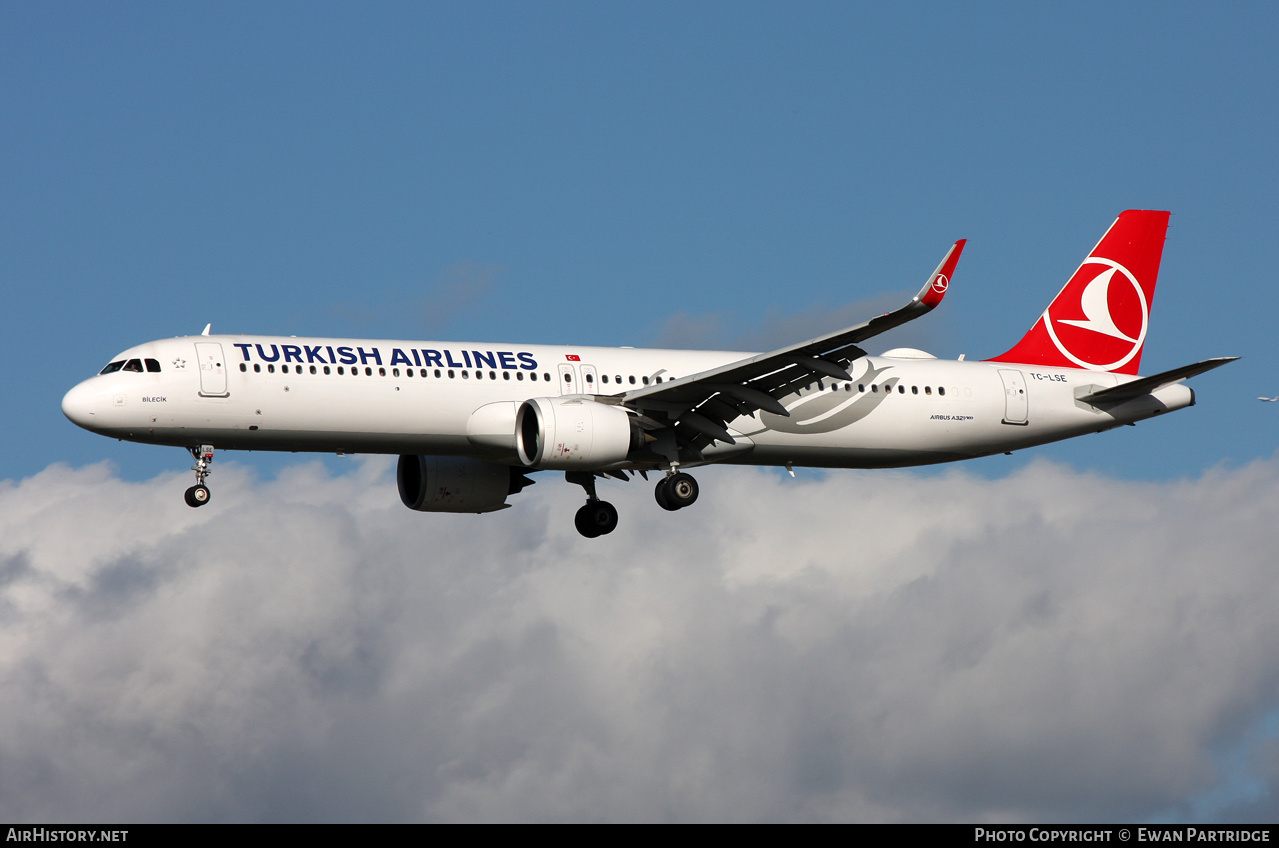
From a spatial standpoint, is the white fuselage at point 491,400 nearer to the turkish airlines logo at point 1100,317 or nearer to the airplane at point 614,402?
the airplane at point 614,402

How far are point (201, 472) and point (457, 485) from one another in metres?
8.38

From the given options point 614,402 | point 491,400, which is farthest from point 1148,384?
point 491,400

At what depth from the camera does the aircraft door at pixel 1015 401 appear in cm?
4631

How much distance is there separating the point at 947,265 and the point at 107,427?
19560 mm

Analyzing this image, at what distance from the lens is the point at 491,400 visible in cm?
4134

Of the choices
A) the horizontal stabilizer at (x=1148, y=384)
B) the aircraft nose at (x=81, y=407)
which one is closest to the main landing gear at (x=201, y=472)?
the aircraft nose at (x=81, y=407)

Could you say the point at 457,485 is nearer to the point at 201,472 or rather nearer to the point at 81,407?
the point at 201,472

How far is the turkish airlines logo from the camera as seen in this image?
49000mm

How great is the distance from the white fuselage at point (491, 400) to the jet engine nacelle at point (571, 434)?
1.69 ft

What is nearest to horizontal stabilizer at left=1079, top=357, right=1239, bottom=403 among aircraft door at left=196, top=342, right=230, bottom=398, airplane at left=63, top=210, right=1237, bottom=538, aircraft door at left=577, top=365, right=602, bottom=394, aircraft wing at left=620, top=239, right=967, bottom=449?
airplane at left=63, top=210, right=1237, bottom=538

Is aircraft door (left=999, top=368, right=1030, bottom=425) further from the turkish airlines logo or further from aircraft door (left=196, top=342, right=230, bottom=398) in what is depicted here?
aircraft door (left=196, top=342, right=230, bottom=398)

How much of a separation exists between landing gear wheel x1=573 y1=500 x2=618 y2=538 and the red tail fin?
12.1 m

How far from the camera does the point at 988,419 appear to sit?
4612cm
